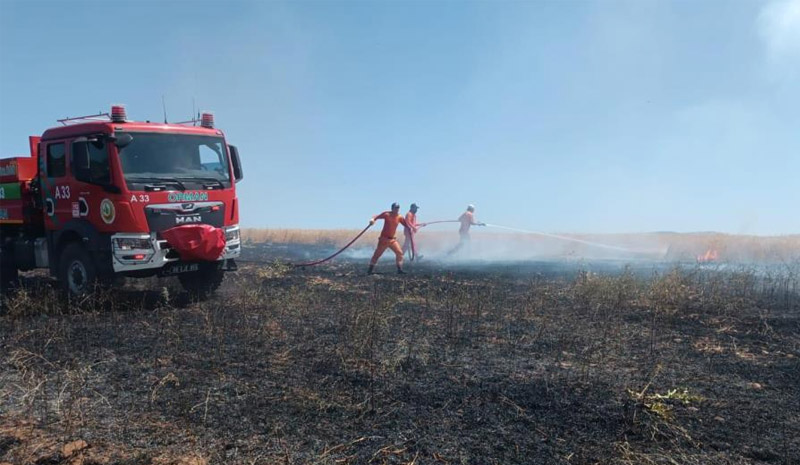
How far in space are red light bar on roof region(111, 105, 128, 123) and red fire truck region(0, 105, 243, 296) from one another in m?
0.02

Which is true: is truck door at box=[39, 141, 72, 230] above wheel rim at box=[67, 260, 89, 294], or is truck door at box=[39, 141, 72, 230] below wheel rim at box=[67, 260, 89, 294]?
above

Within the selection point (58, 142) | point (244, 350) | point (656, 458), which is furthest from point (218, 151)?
point (656, 458)

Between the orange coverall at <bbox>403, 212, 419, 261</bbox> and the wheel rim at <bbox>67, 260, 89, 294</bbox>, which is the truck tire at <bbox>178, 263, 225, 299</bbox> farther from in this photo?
the orange coverall at <bbox>403, 212, 419, 261</bbox>

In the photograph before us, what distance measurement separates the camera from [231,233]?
8.16 meters

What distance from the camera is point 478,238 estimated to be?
25.6 m

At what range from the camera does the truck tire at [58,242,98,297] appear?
7.39m

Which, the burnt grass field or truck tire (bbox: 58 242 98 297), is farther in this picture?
truck tire (bbox: 58 242 98 297)

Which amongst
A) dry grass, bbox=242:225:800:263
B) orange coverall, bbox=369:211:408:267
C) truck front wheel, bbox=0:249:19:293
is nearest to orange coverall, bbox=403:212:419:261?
orange coverall, bbox=369:211:408:267

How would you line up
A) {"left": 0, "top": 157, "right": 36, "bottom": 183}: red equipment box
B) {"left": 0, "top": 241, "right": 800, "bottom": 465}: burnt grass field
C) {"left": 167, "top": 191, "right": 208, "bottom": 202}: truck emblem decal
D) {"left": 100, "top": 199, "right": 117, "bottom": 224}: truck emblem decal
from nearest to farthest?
{"left": 0, "top": 241, "right": 800, "bottom": 465}: burnt grass field < {"left": 100, "top": 199, "right": 117, "bottom": 224}: truck emblem decal < {"left": 167, "top": 191, "right": 208, "bottom": 202}: truck emblem decal < {"left": 0, "top": 157, "right": 36, "bottom": 183}: red equipment box

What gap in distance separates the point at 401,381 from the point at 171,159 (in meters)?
5.28

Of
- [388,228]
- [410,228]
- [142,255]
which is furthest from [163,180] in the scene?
[410,228]

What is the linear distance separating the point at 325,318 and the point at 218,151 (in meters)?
3.41

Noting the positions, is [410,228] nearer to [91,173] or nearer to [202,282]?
[202,282]

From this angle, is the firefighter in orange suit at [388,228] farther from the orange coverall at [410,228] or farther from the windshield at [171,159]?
the windshield at [171,159]
